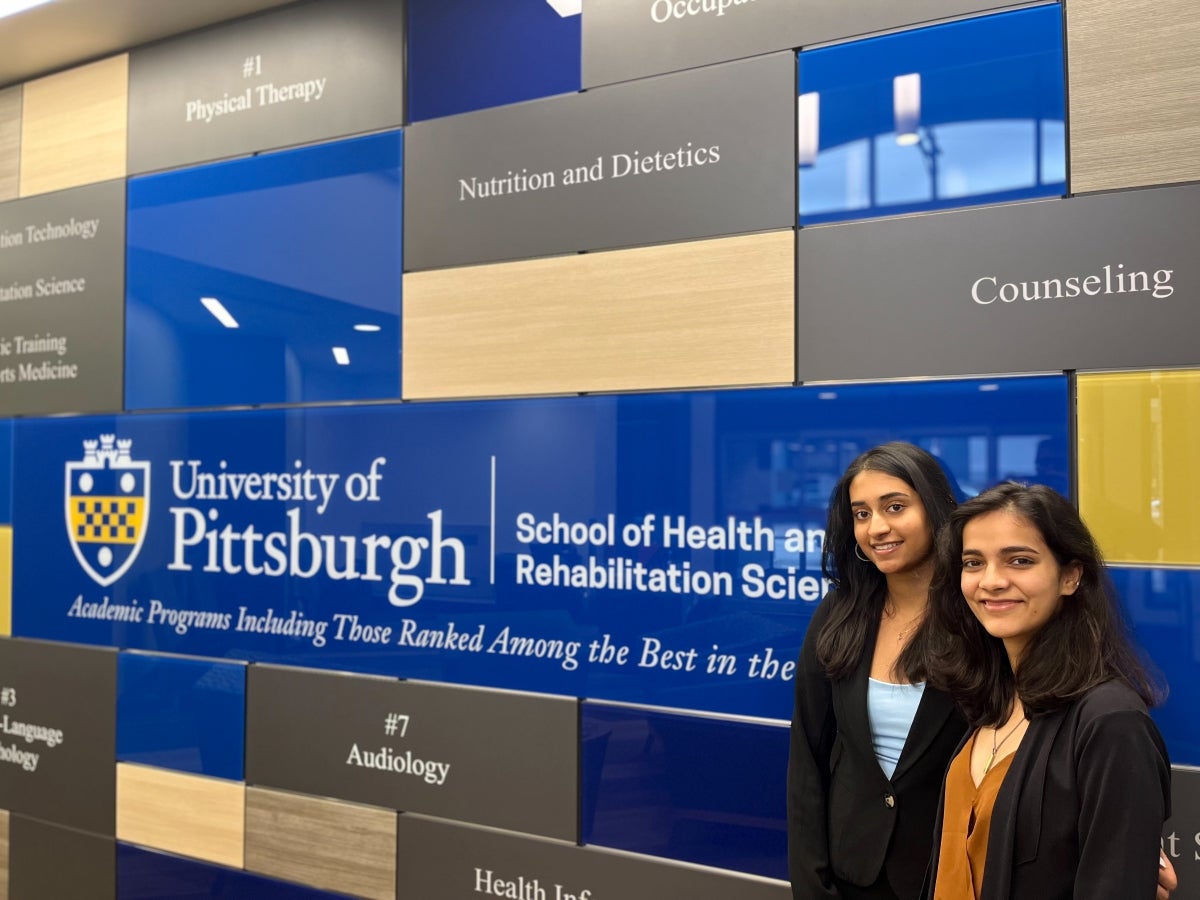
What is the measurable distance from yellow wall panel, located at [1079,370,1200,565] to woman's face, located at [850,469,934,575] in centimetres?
38

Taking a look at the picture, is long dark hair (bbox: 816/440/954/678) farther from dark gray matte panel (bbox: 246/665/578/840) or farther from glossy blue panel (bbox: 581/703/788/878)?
dark gray matte panel (bbox: 246/665/578/840)

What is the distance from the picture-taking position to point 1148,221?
7.12 feet

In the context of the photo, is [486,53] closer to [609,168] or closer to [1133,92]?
[609,168]

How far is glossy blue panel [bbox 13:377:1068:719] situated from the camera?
2.50 metres

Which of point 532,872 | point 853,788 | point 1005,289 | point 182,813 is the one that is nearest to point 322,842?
point 182,813

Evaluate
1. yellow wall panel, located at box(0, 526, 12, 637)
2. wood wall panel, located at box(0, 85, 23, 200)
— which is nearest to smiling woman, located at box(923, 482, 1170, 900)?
yellow wall panel, located at box(0, 526, 12, 637)

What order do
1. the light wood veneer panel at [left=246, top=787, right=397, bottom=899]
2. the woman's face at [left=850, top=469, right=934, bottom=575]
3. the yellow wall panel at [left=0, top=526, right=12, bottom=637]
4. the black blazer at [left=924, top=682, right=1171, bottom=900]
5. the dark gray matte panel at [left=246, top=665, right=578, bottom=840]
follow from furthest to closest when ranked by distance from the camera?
1. the yellow wall panel at [left=0, top=526, right=12, bottom=637]
2. the light wood veneer panel at [left=246, top=787, right=397, bottom=899]
3. the dark gray matte panel at [left=246, top=665, right=578, bottom=840]
4. the woman's face at [left=850, top=469, right=934, bottom=575]
5. the black blazer at [left=924, top=682, right=1171, bottom=900]

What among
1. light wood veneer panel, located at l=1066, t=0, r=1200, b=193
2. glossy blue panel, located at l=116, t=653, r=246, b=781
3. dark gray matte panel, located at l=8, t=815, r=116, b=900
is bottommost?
dark gray matte panel, located at l=8, t=815, r=116, b=900

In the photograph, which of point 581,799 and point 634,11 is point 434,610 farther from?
point 634,11

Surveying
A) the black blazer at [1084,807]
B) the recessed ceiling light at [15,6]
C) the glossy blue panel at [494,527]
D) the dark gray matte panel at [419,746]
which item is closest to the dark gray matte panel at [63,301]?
the glossy blue panel at [494,527]

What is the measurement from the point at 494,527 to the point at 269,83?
1.66 meters

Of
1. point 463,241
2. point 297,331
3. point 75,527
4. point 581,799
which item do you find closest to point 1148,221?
point 463,241

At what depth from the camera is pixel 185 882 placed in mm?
3441

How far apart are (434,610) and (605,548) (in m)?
0.59
